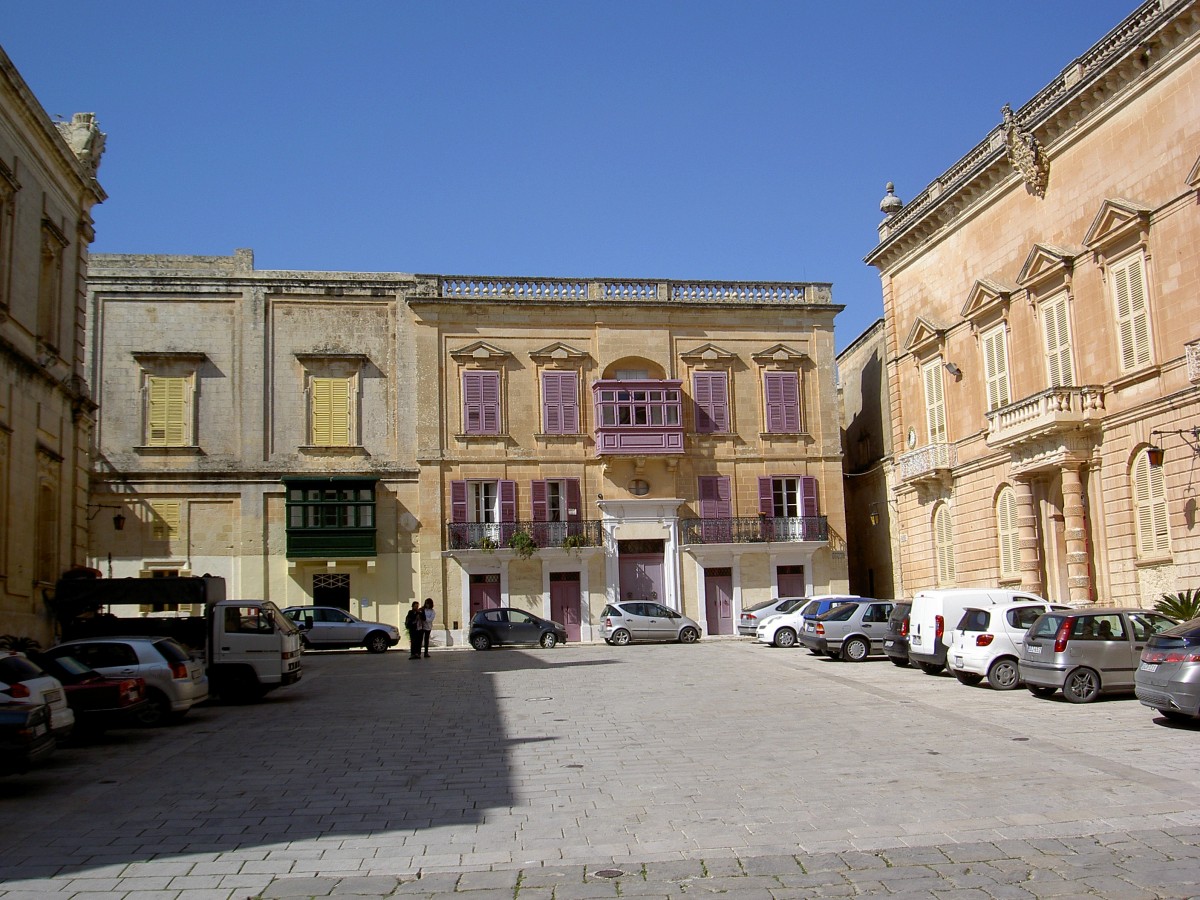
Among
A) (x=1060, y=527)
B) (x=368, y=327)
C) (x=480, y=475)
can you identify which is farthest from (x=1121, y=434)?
(x=368, y=327)

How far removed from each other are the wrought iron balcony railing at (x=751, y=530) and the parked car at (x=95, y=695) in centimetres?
2642

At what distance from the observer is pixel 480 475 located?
4034cm

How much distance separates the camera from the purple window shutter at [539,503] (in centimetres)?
4053

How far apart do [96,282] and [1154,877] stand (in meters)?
37.9

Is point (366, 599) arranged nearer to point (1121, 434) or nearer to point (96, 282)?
point (96, 282)

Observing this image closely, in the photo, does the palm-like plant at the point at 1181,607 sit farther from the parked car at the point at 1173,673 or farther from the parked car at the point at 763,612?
the parked car at the point at 763,612

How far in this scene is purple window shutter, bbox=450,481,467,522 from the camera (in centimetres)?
3981

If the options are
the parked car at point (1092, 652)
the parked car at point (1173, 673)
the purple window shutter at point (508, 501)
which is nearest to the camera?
the parked car at point (1173, 673)

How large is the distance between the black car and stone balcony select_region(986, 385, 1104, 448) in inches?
562

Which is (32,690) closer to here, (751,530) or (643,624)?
(643,624)

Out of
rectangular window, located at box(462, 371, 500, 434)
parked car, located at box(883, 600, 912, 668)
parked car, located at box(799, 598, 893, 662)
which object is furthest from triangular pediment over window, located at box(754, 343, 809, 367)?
parked car, located at box(883, 600, 912, 668)

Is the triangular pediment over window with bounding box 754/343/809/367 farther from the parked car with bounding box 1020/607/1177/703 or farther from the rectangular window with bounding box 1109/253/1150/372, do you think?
the parked car with bounding box 1020/607/1177/703

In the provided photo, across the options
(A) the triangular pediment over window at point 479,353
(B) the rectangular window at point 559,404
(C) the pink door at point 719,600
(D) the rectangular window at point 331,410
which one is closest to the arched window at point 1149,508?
(C) the pink door at point 719,600

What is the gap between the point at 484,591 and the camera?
39.8 metres
